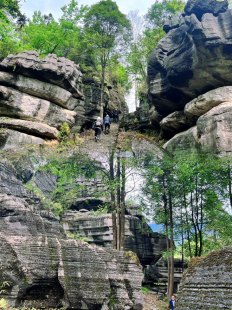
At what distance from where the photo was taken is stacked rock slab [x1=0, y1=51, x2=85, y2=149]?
76.9 feet

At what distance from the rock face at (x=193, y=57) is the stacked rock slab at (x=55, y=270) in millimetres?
14247

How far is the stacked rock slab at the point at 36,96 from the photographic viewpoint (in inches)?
923

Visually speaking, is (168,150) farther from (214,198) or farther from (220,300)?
(220,300)

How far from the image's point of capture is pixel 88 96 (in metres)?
31.0

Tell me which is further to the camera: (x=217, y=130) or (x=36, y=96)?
(x=36, y=96)

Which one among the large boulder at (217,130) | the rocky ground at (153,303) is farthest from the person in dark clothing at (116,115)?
the rocky ground at (153,303)

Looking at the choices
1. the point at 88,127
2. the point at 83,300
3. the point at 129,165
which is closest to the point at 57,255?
the point at 83,300

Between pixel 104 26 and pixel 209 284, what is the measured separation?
29297mm

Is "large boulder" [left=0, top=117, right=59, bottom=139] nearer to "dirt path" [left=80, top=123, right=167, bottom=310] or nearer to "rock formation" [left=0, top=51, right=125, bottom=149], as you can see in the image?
"rock formation" [left=0, top=51, right=125, bottom=149]

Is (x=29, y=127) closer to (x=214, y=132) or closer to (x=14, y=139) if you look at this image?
(x=14, y=139)

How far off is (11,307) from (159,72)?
19.7 meters

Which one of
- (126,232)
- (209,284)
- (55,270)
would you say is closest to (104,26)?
(126,232)

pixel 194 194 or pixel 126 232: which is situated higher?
pixel 194 194

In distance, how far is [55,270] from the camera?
10352 millimetres
